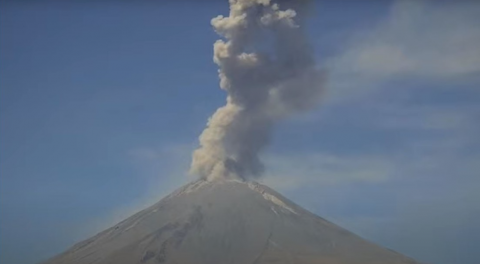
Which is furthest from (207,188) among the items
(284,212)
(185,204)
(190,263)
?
(190,263)

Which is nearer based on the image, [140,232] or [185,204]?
[140,232]

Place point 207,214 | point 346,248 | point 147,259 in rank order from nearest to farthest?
point 147,259 < point 346,248 < point 207,214

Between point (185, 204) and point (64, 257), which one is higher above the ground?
point (185, 204)

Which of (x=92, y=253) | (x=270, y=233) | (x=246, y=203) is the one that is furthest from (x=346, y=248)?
(x=92, y=253)

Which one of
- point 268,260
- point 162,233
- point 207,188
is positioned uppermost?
point 207,188

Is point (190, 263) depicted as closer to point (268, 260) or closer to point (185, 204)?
point (268, 260)

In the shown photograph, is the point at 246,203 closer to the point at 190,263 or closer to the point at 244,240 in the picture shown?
the point at 244,240

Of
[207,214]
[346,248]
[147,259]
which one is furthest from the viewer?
[207,214]
